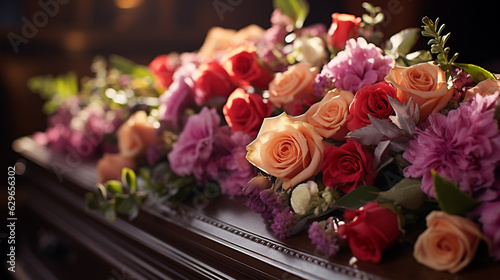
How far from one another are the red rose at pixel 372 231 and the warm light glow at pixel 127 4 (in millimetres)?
2954

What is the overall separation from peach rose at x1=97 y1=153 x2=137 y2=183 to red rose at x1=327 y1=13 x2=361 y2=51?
609 mm

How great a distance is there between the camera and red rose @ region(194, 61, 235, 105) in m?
0.99

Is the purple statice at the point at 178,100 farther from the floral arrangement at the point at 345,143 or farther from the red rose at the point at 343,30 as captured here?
the red rose at the point at 343,30

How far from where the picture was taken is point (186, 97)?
3.43 feet

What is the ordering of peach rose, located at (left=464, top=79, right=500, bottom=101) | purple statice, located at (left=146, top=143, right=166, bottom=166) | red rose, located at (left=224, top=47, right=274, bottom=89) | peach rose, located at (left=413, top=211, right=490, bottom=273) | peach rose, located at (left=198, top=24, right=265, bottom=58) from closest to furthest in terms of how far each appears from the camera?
peach rose, located at (left=413, top=211, right=490, bottom=273)
peach rose, located at (left=464, top=79, right=500, bottom=101)
red rose, located at (left=224, top=47, right=274, bottom=89)
purple statice, located at (left=146, top=143, right=166, bottom=166)
peach rose, located at (left=198, top=24, right=265, bottom=58)

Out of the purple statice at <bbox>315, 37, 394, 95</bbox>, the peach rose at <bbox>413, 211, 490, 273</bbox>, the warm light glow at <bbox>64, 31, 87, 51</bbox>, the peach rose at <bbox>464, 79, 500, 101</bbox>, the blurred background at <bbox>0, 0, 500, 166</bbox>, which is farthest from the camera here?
the warm light glow at <bbox>64, 31, 87, 51</bbox>

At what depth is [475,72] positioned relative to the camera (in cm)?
67

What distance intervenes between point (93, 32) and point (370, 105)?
2.76 meters

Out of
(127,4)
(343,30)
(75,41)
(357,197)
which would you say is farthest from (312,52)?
(127,4)

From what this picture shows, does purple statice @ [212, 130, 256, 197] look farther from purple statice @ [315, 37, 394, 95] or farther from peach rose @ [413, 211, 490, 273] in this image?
peach rose @ [413, 211, 490, 273]

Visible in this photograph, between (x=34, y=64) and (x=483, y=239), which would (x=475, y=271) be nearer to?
(x=483, y=239)

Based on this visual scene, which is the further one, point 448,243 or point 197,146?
point 197,146

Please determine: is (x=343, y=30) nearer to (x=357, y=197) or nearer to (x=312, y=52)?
(x=312, y=52)

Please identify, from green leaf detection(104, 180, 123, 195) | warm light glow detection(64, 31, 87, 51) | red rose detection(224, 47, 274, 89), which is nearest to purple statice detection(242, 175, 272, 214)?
red rose detection(224, 47, 274, 89)
